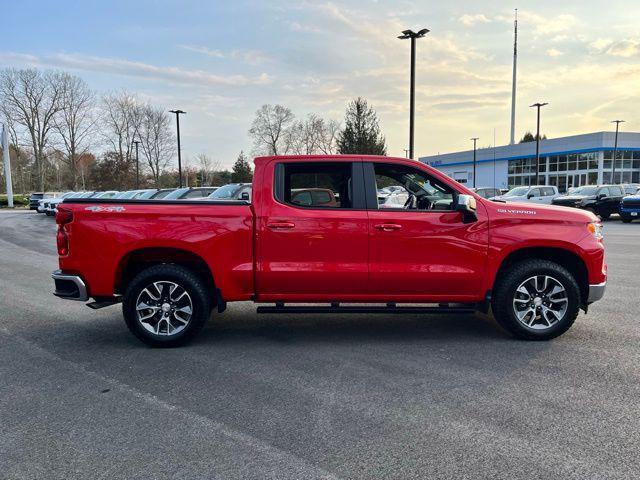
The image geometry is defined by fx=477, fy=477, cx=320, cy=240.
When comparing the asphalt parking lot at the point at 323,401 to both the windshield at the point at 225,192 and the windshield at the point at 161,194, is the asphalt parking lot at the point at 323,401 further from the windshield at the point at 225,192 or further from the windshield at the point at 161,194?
the windshield at the point at 161,194

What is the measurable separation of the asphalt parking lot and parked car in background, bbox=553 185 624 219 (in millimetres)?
19838

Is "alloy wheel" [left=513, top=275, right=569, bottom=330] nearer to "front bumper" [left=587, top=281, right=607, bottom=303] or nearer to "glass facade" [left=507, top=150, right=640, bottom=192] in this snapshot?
"front bumper" [left=587, top=281, right=607, bottom=303]

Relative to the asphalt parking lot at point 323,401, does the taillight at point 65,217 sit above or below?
above

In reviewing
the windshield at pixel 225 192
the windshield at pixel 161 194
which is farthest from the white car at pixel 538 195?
the windshield at pixel 161 194

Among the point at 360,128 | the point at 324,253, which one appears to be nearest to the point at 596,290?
the point at 324,253

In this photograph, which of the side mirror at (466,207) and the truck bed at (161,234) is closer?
the side mirror at (466,207)

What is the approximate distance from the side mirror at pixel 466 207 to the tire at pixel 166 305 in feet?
9.24

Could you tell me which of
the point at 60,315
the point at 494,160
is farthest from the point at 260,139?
the point at 60,315

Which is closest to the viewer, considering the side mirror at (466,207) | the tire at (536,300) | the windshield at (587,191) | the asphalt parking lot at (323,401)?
the asphalt parking lot at (323,401)

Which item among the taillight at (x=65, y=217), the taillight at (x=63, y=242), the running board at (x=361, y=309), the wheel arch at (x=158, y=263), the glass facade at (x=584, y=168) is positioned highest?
the glass facade at (x=584, y=168)

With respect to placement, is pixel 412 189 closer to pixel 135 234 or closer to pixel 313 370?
pixel 313 370

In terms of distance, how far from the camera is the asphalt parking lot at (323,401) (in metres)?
2.95

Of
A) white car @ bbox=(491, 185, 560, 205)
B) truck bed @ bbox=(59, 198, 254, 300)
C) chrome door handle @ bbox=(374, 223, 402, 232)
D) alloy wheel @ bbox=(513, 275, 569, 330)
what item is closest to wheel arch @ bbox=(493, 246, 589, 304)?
alloy wheel @ bbox=(513, 275, 569, 330)

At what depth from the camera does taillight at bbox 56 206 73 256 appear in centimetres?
501
